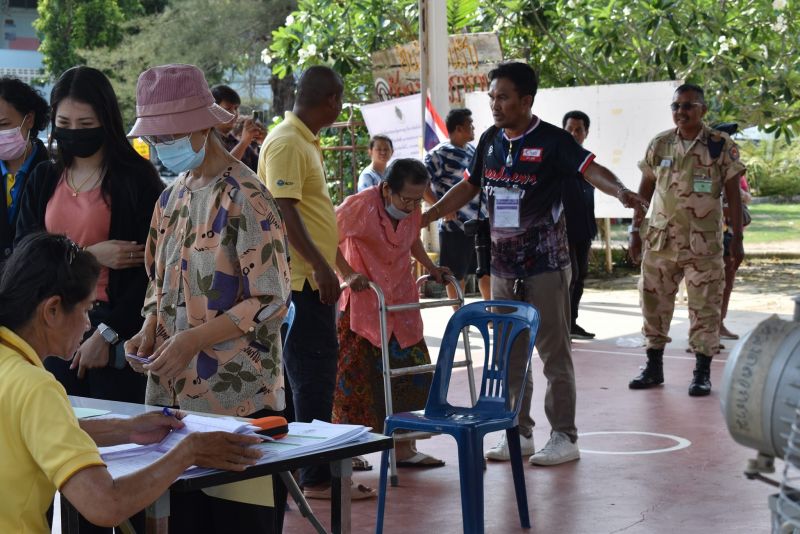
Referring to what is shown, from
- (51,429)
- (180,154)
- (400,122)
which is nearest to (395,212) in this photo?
(180,154)

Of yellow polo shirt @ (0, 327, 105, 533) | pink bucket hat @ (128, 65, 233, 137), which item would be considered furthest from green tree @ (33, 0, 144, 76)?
yellow polo shirt @ (0, 327, 105, 533)

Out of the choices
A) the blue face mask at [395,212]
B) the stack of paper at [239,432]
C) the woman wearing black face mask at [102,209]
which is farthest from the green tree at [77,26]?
the stack of paper at [239,432]

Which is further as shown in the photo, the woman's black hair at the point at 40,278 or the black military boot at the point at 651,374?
the black military boot at the point at 651,374

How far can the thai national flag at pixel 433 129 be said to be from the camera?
12594 mm

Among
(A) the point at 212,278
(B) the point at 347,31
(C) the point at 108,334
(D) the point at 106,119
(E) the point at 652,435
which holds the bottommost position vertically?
(E) the point at 652,435

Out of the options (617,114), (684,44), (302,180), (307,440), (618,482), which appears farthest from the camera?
(684,44)

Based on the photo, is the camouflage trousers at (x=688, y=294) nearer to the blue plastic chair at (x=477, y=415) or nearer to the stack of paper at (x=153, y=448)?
the blue plastic chair at (x=477, y=415)

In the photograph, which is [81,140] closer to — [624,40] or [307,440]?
[307,440]

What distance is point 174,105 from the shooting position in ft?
11.4

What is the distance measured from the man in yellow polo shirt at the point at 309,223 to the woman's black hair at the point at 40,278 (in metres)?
2.37

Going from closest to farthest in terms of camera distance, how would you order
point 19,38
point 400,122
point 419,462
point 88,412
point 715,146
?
point 88,412 < point 419,462 < point 715,146 < point 400,122 < point 19,38

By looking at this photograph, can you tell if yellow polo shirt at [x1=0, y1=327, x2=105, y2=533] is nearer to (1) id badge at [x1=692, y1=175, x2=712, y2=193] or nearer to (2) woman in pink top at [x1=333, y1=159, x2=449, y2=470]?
(2) woman in pink top at [x1=333, y1=159, x2=449, y2=470]

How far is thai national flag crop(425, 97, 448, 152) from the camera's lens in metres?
12.6

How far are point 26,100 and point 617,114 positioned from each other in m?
9.35
